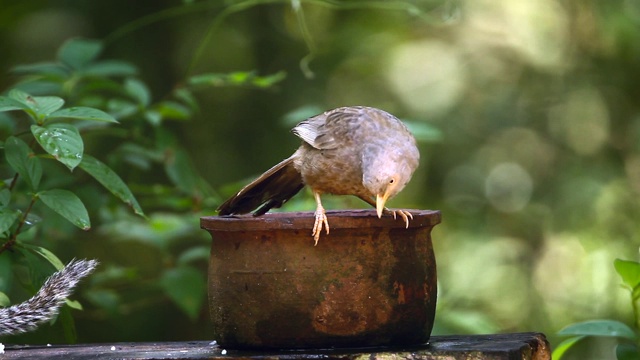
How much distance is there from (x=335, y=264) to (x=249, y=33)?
15.0ft

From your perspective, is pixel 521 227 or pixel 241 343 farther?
pixel 521 227

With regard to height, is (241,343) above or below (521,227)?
above

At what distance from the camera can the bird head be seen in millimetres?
3350

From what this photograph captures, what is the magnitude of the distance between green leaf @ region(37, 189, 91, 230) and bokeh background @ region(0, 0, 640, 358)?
317cm

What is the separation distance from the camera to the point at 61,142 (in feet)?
11.1

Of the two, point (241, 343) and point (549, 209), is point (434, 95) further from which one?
point (241, 343)

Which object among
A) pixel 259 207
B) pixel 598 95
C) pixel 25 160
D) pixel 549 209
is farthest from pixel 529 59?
pixel 25 160

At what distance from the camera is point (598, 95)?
7094 mm

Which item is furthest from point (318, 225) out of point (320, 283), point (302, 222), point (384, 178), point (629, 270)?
point (629, 270)

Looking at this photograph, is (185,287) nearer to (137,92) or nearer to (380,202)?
(137,92)

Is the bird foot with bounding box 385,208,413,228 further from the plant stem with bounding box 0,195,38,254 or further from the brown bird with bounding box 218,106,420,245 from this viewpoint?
the plant stem with bounding box 0,195,38,254

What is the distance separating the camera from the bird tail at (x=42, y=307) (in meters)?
3.28

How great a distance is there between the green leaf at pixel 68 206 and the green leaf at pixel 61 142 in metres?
0.16

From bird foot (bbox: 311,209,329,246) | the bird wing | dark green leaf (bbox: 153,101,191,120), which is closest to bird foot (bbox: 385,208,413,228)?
bird foot (bbox: 311,209,329,246)
